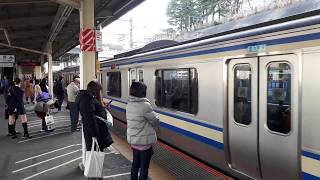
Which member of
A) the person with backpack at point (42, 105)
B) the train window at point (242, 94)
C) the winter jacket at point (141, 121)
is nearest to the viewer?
the train window at point (242, 94)

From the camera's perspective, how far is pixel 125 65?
1058 cm

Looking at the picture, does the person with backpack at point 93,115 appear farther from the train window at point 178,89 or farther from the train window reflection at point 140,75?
the train window reflection at point 140,75

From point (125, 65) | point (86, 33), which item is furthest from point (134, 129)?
point (125, 65)

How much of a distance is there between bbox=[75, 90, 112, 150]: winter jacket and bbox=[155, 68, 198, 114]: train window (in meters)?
1.45

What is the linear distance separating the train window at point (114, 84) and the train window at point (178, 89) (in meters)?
3.88

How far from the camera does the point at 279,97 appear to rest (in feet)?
13.5

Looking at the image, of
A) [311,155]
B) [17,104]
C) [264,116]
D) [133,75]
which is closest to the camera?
[311,155]

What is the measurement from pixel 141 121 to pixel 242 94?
1329 mm

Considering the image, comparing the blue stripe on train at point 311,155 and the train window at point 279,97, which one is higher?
the train window at point 279,97

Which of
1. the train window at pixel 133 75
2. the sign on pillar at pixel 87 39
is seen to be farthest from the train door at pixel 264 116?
the train window at pixel 133 75

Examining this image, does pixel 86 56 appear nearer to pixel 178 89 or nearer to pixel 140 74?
pixel 140 74

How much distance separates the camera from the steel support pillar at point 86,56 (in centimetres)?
746

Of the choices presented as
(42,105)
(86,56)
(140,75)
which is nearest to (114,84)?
(42,105)

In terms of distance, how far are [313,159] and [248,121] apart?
43.4 inches
